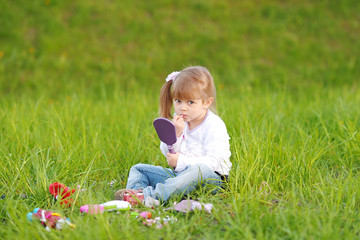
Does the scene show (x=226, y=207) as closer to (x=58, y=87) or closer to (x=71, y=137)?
(x=71, y=137)

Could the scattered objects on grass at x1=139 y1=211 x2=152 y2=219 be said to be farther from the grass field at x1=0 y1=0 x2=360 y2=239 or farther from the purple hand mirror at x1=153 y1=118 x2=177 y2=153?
the purple hand mirror at x1=153 y1=118 x2=177 y2=153

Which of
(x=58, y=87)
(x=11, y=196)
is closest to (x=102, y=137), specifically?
(x=11, y=196)

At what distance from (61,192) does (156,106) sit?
221 centimetres

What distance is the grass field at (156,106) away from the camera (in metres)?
2.33

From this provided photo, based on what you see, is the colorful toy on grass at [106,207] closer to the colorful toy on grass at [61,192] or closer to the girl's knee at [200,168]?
the colorful toy on grass at [61,192]

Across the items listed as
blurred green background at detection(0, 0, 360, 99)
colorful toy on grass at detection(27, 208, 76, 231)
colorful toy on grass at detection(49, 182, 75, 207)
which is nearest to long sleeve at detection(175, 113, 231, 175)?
colorful toy on grass at detection(49, 182, 75, 207)

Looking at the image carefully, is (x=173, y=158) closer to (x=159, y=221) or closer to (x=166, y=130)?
→ (x=166, y=130)

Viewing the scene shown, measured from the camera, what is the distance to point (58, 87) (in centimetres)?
636

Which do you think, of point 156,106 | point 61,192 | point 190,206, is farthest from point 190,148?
point 156,106

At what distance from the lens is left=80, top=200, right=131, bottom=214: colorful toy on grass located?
2.35 meters

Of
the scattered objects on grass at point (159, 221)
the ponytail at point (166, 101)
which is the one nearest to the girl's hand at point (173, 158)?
the ponytail at point (166, 101)

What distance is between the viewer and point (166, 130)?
268cm

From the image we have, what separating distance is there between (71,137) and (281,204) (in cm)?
180

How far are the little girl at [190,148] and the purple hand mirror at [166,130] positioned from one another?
2.9 inches
